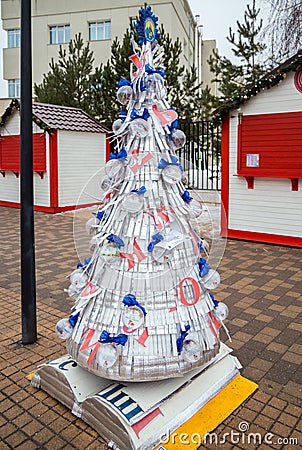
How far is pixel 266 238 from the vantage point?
774cm

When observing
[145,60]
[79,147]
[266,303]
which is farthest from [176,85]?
[145,60]

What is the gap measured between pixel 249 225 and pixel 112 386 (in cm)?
589

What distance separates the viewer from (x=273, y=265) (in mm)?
6250

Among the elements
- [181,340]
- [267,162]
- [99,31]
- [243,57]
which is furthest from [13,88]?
[181,340]

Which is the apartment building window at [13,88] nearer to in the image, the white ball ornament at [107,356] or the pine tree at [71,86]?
the pine tree at [71,86]

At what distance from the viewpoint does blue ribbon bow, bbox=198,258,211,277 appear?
108 inches

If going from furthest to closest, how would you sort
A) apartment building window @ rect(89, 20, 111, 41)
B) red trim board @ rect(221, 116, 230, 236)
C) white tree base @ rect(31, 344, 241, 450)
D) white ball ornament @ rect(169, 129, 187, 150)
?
apartment building window @ rect(89, 20, 111, 41) → red trim board @ rect(221, 116, 230, 236) → white ball ornament @ rect(169, 129, 187, 150) → white tree base @ rect(31, 344, 241, 450)

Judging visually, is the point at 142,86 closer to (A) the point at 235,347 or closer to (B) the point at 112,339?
(B) the point at 112,339

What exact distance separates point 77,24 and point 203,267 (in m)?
27.8

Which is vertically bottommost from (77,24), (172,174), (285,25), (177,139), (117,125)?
(172,174)

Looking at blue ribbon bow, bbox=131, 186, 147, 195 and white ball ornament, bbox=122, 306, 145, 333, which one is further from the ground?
blue ribbon bow, bbox=131, 186, 147, 195

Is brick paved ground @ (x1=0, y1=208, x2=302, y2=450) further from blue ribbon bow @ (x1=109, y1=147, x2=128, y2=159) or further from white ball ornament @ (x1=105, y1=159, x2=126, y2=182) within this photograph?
blue ribbon bow @ (x1=109, y1=147, x2=128, y2=159)

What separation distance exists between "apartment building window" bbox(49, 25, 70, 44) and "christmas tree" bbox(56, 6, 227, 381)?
27488 mm

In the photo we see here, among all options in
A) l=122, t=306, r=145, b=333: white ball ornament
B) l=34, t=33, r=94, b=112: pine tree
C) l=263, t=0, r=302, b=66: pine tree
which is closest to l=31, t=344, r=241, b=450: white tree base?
l=122, t=306, r=145, b=333: white ball ornament
